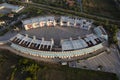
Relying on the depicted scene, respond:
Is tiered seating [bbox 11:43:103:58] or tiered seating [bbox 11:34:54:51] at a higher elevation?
tiered seating [bbox 11:34:54:51]

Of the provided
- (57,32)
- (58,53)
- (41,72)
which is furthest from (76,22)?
(41,72)

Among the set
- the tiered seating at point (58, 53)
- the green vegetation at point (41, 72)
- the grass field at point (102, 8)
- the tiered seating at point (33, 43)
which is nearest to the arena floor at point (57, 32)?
the tiered seating at point (33, 43)

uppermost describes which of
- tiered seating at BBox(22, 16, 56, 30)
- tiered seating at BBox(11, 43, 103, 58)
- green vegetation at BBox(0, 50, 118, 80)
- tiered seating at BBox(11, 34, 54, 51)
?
tiered seating at BBox(22, 16, 56, 30)

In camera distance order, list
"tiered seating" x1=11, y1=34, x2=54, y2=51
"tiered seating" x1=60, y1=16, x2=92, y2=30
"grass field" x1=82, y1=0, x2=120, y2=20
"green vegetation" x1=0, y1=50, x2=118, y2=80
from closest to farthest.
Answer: "green vegetation" x1=0, y1=50, x2=118, y2=80 → "tiered seating" x1=11, y1=34, x2=54, y2=51 → "tiered seating" x1=60, y1=16, x2=92, y2=30 → "grass field" x1=82, y1=0, x2=120, y2=20

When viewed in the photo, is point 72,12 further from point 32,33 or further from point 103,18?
point 32,33

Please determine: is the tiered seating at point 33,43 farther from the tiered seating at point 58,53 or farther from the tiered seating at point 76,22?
the tiered seating at point 76,22

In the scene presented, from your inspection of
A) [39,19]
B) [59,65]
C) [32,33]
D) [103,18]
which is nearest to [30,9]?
[39,19]

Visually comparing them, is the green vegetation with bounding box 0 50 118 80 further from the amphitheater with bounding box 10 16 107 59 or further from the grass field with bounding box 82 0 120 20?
the grass field with bounding box 82 0 120 20

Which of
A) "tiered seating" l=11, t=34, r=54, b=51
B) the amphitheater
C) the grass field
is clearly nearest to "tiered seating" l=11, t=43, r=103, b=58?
the amphitheater
